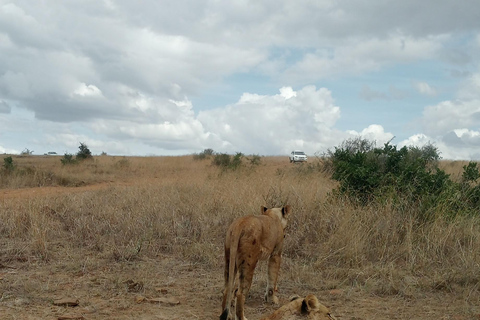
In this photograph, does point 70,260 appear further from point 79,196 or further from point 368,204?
point 368,204

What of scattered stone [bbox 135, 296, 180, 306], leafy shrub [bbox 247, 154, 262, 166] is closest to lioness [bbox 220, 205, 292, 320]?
scattered stone [bbox 135, 296, 180, 306]

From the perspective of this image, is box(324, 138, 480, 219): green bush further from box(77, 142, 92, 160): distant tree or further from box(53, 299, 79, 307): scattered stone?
box(77, 142, 92, 160): distant tree

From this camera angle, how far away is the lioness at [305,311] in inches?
168

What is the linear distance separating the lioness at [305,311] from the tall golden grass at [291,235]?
6.01 feet

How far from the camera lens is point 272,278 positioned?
5.46 metres

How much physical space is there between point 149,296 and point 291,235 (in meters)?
3.07

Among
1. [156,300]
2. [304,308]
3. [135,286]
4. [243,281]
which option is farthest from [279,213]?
[135,286]

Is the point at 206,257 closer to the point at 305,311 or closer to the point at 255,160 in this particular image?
the point at 305,311

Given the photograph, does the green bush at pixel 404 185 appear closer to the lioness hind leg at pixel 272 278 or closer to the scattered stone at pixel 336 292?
the scattered stone at pixel 336 292

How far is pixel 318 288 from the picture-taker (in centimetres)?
604

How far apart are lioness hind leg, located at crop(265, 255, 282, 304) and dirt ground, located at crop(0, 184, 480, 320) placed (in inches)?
4.2

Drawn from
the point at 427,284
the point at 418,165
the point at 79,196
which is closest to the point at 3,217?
the point at 79,196

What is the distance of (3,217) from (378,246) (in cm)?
677

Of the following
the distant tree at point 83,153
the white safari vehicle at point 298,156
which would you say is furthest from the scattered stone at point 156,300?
the white safari vehicle at point 298,156
